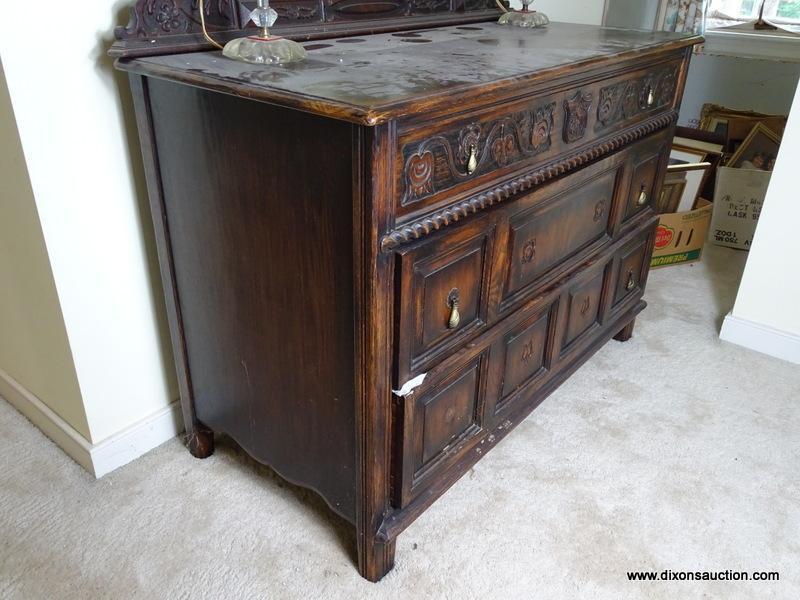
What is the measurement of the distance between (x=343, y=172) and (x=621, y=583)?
944 millimetres

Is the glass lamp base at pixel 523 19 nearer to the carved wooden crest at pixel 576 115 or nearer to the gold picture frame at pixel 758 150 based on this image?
the carved wooden crest at pixel 576 115

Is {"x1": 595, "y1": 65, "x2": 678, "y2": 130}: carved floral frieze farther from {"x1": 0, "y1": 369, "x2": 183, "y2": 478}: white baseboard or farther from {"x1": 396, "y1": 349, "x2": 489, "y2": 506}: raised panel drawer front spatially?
{"x1": 0, "y1": 369, "x2": 183, "y2": 478}: white baseboard

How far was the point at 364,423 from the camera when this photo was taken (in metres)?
1.09

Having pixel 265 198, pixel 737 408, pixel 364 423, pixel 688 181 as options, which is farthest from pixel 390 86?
pixel 688 181

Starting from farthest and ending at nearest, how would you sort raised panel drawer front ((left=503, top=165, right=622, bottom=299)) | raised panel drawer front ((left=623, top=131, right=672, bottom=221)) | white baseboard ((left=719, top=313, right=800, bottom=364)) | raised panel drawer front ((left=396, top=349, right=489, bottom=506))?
white baseboard ((left=719, top=313, right=800, bottom=364))
raised panel drawer front ((left=623, top=131, right=672, bottom=221))
raised panel drawer front ((left=503, top=165, right=622, bottom=299))
raised panel drawer front ((left=396, top=349, right=489, bottom=506))

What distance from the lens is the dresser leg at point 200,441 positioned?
150 centimetres

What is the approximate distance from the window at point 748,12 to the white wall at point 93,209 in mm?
2578

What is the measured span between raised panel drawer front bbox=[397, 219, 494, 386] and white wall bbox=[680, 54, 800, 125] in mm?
2297

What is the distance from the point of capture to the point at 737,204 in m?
2.59

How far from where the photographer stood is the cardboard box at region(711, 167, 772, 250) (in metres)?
2.55

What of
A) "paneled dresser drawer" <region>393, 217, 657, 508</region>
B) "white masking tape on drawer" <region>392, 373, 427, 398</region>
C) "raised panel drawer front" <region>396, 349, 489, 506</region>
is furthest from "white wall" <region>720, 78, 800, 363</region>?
"white masking tape on drawer" <region>392, 373, 427, 398</region>

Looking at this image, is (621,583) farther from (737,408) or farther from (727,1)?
(727,1)

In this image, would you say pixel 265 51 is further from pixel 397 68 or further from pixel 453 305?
pixel 453 305

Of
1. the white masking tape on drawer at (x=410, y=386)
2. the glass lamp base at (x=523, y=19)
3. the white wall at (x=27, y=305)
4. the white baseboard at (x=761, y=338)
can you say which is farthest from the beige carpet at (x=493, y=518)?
the glass lamp base at (x=523, y=19)
